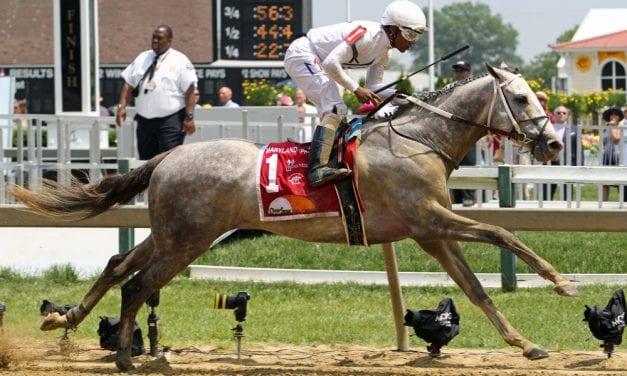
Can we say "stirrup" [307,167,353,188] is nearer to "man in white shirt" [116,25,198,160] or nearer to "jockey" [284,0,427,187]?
"jockey" [284,0,427,187]

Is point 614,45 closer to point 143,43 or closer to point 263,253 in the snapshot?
point 143,43

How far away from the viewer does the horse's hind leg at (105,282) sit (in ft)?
31.9

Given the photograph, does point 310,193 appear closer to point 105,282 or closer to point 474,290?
point 474,290

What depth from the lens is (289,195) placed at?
30.4ft

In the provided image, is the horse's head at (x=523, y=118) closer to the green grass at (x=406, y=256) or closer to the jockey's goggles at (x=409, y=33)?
the jockey's goggles at (x=409, y=33)

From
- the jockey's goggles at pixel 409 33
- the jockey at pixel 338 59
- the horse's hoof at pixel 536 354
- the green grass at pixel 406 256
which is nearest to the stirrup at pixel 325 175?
the jockey at pixel 338 59

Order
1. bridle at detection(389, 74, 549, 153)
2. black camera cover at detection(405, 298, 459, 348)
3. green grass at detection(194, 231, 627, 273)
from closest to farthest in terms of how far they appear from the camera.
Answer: bridle at detection(389, 74, 549, 153), black camera cover at detection(405, 298, 459, 348), green grass at detection(194, 231, 627, 273)

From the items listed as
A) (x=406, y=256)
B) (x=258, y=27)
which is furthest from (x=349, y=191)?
(x=258, y=27)

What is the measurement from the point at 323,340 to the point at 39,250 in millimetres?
5065

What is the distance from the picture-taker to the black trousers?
13.4 meters

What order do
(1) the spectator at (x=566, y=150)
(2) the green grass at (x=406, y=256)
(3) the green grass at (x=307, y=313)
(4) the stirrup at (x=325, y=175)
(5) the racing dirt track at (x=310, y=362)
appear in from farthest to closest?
1. (1) the spectator at (x=566, y=150)
2. (2) the green grass at (x=406, y=256)
3. (3) the green grass at (x=307, y=313)
4. (5) the racing dirt track at (x=310, y=362)
5. (4) the stirrup at (x=325, y=175)

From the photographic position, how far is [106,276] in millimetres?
9750

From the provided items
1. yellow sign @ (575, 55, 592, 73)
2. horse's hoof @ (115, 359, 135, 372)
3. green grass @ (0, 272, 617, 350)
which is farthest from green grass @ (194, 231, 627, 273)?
yellow sign @ (575, 55, 592, 73)

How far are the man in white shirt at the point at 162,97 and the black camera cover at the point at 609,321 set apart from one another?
17.2 feet
